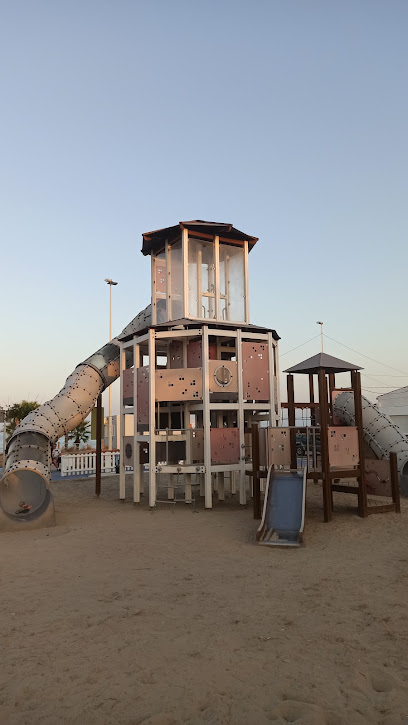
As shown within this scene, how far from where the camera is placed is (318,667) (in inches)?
198

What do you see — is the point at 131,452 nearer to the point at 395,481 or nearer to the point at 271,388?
the point at 271,388

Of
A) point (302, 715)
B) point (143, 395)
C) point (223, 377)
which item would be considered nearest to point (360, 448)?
point (223, 377)

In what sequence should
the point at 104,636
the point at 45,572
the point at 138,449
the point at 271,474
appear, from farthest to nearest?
the point at 138,449 → the point at 271,474 → the point at 45,572 → the point at 104,636

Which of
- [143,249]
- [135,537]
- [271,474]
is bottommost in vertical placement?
[135,537]

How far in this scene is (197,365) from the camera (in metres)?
16.7

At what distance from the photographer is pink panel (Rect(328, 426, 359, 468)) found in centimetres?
1334

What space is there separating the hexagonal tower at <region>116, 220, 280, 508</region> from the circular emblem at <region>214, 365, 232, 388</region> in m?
0.03

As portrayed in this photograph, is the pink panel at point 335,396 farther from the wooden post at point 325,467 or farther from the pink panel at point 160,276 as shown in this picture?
the pink panel at point 160,276

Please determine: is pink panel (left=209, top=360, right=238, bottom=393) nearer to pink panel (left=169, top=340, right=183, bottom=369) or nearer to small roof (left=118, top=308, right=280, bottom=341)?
small roof (left=118, top=308, right=280, bottom=341)

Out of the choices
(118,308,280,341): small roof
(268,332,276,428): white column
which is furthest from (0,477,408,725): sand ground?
(118,308,280,341): small roof

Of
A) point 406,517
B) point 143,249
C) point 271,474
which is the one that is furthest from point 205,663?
point 143,249

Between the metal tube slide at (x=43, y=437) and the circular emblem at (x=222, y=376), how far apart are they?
428 cm

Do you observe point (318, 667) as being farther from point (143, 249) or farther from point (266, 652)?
point (143, 249)

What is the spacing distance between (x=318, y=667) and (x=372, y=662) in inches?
22.8
